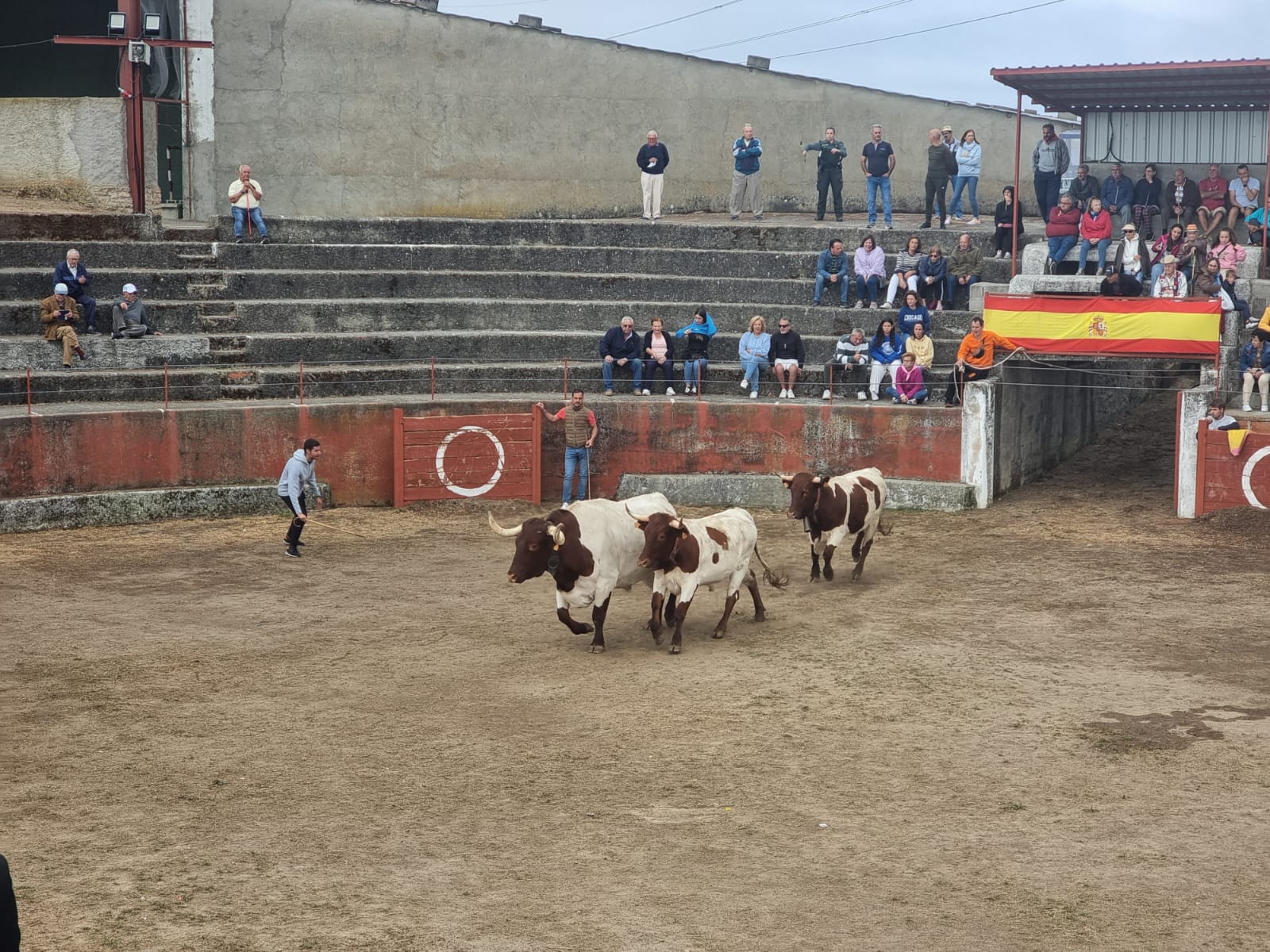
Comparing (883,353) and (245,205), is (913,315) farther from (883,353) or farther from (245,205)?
(245,205)

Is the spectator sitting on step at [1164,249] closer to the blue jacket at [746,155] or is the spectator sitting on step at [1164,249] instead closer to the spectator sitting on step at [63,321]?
the blue jacket at [746,155]

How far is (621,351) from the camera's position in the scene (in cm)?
2370

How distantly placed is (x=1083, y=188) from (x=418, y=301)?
Answer: 1151 centimetres

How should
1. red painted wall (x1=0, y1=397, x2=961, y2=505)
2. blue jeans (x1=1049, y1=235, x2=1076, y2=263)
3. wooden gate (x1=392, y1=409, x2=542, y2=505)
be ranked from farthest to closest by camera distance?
blue jeans (x1=1049, y1=235, x2=1076, y2=263) → wooden gate (x1=392, y1=409, x2=542, y2=505) → red painted wall (x1=0, y1=397, x2=961, y2=505)

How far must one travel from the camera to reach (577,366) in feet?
80.7

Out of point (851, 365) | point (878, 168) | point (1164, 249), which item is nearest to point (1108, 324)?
point (1164, 249)

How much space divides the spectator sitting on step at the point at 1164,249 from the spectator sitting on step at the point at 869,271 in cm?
416

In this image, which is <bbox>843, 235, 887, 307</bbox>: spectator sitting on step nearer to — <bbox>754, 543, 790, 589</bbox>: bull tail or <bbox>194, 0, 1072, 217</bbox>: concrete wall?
<bbox>194, 0, 1072, 217</bbox>: concrete wall

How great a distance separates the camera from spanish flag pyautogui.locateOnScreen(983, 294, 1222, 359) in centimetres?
2162

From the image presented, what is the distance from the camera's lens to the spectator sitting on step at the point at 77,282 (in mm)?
23266

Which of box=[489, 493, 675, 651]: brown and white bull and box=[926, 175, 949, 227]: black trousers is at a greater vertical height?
box=[926, 175, 949, 227]: black trousers

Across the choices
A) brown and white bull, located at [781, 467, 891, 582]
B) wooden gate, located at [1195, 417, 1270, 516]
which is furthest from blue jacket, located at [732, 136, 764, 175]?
brown and white bull, located at [781, 467, 891, 582]

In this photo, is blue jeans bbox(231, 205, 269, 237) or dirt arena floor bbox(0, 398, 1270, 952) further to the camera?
blue jeans bbox(231, 205, 269, 237)

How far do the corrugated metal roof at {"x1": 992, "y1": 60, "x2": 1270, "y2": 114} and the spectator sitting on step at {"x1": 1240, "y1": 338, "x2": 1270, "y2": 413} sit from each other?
568 centimetres
